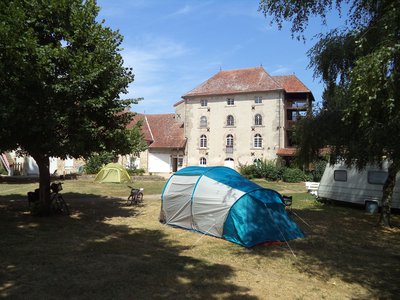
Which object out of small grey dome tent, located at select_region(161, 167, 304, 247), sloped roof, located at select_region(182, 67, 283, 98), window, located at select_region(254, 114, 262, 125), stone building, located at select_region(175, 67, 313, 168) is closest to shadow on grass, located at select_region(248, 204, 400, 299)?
small grey dome tent, located at select_region(161, 167, 304, 247)

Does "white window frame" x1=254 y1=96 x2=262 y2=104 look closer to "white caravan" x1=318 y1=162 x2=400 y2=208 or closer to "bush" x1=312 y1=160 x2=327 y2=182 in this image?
"bush" x1=312 y1=160 x2=327 y2=182

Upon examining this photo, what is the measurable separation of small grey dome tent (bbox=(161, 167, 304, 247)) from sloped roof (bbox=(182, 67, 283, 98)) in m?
30.3

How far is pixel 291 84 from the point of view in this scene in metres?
44.7

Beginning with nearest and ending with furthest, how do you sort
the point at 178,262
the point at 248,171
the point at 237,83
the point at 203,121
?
the point at 178,262, the point at 248,171, the point at 237,83, the point at 203,121

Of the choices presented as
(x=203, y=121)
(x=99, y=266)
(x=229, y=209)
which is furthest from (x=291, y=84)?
(x=99, y=266)

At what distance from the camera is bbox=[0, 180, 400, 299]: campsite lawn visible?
6480 mm

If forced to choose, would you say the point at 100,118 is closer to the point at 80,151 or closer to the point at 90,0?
the point at 80,151

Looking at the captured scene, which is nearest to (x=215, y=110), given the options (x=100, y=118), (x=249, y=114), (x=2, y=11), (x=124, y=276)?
(x=249, y=114)

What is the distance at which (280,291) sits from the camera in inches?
263

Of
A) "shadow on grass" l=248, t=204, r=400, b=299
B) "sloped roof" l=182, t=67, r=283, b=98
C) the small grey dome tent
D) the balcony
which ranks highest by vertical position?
"sloped roof" l=182, t=67, r=283, b=98

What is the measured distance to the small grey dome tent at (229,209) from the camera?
10.6 m

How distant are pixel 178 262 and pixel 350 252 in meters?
4.75

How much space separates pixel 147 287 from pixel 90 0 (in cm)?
1018

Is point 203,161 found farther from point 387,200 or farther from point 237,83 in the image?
point 387,200
